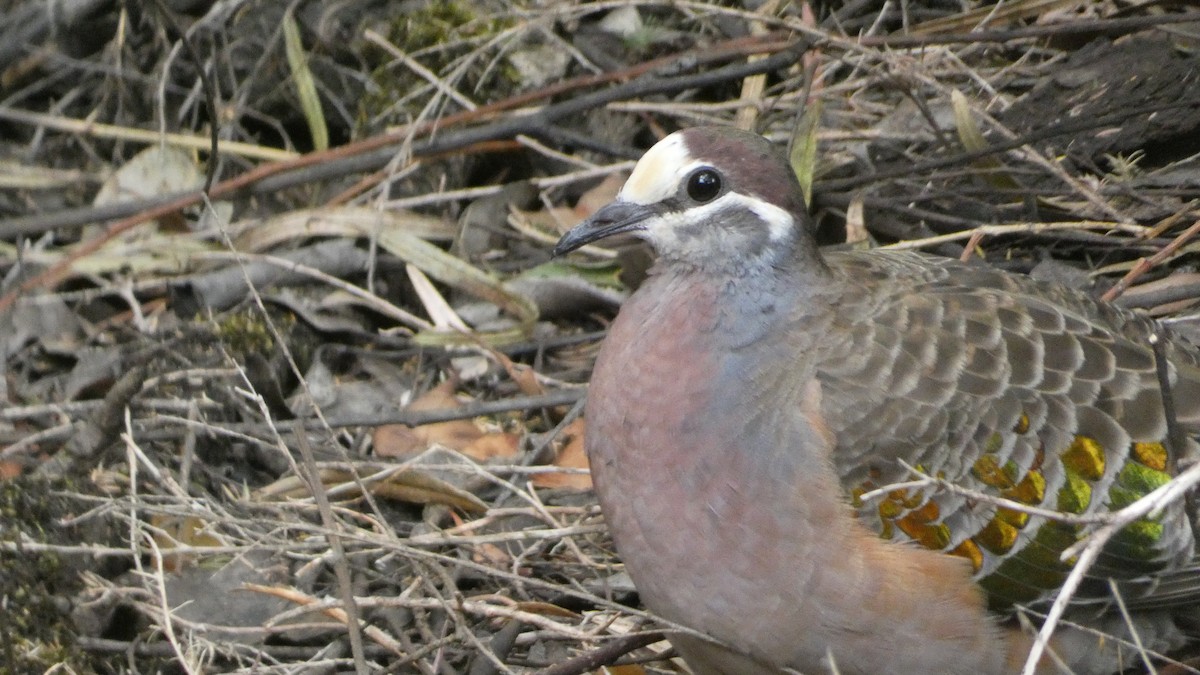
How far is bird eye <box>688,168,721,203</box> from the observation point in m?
3.19

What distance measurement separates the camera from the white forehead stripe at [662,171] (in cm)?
321

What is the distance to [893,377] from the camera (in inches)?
121

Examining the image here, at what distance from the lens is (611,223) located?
3.28 m

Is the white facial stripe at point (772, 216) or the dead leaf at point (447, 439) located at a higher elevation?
the white facial stripe at point (772, 216)

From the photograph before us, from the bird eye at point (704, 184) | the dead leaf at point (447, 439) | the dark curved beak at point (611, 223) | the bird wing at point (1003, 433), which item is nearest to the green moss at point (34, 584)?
the dead leaf at point (447, 439)

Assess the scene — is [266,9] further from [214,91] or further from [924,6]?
[924,6]

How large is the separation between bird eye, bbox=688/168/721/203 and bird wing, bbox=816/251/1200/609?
1.15ft

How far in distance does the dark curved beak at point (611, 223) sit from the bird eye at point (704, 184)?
0.11 m

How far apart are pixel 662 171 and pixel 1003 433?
904 mm

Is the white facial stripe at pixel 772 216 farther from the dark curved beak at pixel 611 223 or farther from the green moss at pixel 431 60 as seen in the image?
the green moss at pixel 431 60

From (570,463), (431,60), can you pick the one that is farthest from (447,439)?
(431,60)

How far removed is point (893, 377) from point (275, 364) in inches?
82.3

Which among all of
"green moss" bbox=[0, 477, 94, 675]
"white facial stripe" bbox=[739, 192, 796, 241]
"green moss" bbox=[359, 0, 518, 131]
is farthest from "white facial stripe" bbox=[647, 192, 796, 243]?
"green moss" bbox=[359, 0, 518, 131]

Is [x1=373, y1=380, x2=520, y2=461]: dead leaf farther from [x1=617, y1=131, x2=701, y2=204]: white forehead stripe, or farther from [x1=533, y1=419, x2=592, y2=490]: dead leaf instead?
[x1=617, y1=131, x2=701, y2=204]: white forehead stripe
